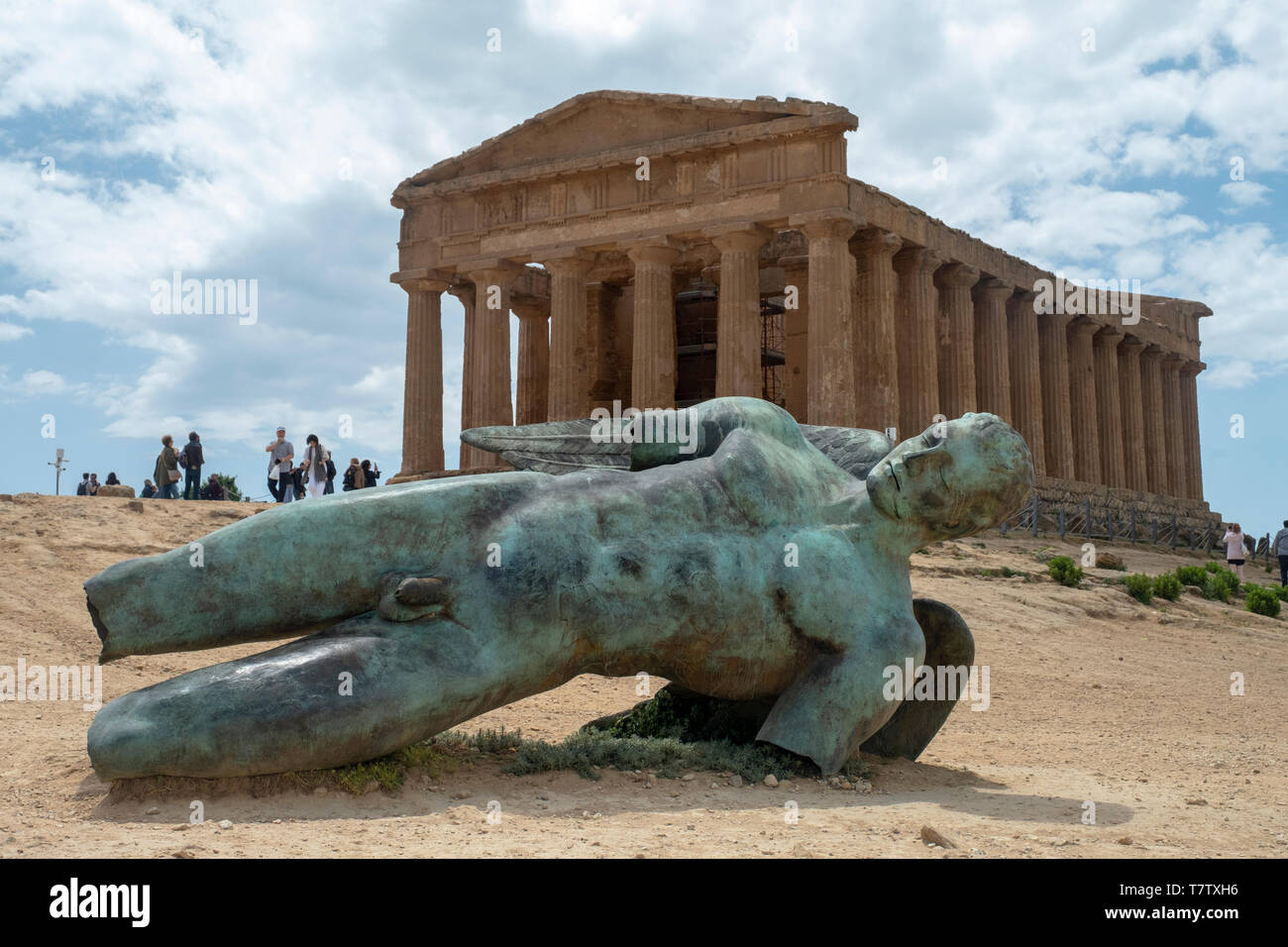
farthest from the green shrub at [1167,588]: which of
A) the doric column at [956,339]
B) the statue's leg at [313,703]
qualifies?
the statue's leg at [313,703]

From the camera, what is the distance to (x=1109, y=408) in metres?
38.4

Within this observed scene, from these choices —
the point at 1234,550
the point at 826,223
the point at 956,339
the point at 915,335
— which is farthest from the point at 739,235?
the point at 1234,550

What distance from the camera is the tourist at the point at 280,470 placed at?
66.0 ft

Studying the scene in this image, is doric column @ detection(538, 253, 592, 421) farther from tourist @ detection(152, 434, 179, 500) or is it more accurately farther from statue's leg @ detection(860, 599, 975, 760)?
statue's leg @ detection(860, 599, 975, 760)

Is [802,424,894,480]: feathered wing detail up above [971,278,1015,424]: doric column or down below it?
below

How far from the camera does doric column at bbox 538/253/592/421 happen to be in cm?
2992

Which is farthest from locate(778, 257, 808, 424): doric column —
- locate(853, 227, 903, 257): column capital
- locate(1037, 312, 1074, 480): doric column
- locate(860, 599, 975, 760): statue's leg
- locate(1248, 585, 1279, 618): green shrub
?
locate(860, 599, 975, 760): statue's leg

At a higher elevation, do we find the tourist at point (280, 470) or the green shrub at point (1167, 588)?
the tourist at point (280, 470)

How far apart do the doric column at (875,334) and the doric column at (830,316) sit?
5.48ft

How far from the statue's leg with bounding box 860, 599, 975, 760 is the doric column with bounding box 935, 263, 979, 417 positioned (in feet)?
83.6

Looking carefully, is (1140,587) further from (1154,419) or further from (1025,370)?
(1154,419)

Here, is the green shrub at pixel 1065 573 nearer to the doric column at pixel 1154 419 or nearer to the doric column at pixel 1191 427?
the doric column at pixel 1154 419

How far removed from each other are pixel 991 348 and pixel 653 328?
9.66 m

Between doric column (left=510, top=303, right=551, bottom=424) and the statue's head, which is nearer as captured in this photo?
the statue's head
